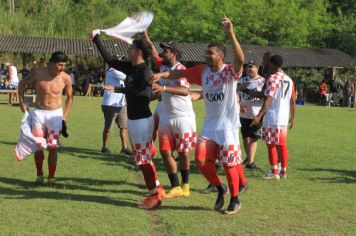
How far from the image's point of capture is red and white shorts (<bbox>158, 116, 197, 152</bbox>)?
24.5 feet

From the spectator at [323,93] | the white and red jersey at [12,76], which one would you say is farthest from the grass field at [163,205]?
the spectator at [323,93]

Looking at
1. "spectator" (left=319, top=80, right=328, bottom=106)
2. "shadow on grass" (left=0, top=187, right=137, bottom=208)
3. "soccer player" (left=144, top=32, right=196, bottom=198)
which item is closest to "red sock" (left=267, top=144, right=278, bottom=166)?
"soccer player" (left=144, top=32, right=196, bottom=198)

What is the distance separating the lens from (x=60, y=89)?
7918 millimetres

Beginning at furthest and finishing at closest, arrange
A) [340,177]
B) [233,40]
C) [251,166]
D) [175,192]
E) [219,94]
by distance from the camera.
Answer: [251,166] → [340,177] → [175,192] → [219,94] → [233,40]

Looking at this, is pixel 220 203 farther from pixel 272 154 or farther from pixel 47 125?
pixel 47 125

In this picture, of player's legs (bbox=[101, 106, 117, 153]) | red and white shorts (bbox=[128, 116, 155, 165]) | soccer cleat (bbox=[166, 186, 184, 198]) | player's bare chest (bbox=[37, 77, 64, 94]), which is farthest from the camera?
player's legs (bbox=[101, 106, 117, 153])

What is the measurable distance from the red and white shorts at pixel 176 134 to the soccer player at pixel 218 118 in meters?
0.92

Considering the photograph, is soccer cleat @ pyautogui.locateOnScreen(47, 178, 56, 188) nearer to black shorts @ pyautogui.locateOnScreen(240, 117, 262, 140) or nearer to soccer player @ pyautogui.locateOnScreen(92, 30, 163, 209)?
soccer player @ pyautogui.locateOnScreen(92, 30, 163, 209)

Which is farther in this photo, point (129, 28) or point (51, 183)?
point (51, 183)

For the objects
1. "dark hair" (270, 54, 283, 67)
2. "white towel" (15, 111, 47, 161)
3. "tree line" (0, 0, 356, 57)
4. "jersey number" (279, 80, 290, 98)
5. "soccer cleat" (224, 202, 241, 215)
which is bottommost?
"soccer cleat" (224, 202, 241, 215)

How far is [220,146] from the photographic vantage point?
255 inches

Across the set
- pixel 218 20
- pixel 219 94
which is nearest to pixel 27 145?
pixel 219 94

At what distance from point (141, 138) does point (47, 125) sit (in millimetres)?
1849

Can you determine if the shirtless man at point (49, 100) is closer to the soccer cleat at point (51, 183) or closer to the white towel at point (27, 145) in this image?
the soccer cleat at point (51, 183)
